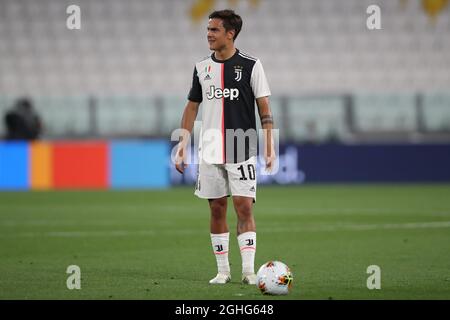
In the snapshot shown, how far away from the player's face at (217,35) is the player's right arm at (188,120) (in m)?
0.35

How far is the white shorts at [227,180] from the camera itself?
8641 mm

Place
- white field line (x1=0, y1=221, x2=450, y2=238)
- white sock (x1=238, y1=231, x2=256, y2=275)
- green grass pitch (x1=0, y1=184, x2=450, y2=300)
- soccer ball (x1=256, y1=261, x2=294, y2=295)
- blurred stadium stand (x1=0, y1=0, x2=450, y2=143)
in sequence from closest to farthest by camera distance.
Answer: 1. soccer ball (x1=256, y1=261, x2=294, y2=295)
2. green grass pitch (x1=0, y1=184, x2=450, y2=300)
3. white sock (x1=238, y1=231, x2=256, y2=275)
4. white field line (x1=0, y1=221, x2=450, y2=238)
5. blurred stadium stand (x1=0, y1=0, x2=450, y2=143)

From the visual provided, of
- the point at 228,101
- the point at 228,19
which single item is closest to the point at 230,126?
the point at 228,101

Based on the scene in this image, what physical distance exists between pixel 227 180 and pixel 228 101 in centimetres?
67

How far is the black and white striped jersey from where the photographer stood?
8.65m

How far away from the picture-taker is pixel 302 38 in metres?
27.7

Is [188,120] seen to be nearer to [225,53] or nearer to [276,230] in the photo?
[225,53]

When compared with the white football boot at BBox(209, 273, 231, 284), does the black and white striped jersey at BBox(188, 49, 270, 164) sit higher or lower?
higher

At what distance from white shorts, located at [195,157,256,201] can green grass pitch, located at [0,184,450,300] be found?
0.75 meters

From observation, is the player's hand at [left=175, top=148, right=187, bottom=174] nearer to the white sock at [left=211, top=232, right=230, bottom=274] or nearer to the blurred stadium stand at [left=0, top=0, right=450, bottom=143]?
the white sock at [left=211, top=232, right=230, bottom=274]

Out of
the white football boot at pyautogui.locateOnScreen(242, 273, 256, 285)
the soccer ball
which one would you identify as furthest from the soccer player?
the soccer ball

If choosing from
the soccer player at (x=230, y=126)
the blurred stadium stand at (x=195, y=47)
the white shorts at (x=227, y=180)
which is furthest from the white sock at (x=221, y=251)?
the blurred stadium stand at (x=195, y=47)

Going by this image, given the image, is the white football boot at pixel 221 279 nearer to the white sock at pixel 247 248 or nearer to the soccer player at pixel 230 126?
the soccer player at pixel 230 126
